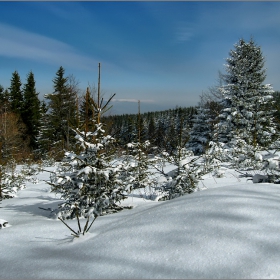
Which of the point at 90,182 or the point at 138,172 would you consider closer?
the point at 90,182

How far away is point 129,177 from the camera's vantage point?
17.8 feet

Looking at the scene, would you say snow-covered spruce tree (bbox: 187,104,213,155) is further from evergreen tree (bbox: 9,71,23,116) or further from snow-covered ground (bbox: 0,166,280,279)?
evergreen tree (bbox: 9,71,23,116)

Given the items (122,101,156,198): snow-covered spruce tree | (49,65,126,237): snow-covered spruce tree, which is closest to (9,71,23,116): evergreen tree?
(122,101,156,198): snow-covered spruce tree

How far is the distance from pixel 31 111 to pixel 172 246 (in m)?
38.0

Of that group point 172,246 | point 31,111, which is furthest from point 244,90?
point 31,111

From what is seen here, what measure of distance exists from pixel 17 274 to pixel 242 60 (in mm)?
20016

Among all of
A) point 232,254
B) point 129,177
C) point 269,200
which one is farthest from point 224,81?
point 232,254

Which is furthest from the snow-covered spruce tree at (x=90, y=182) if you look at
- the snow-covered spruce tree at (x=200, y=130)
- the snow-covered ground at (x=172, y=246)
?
the snow-covered spruce tree at (x=200, y=130)

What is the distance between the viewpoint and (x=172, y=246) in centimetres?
191

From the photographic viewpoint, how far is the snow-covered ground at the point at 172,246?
161 cm

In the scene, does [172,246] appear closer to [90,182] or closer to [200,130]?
[90,182]

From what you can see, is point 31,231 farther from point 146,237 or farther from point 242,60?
point 242,60

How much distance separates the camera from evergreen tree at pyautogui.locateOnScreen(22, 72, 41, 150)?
34469mm

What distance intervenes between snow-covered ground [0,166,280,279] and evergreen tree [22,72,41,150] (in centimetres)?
3494
